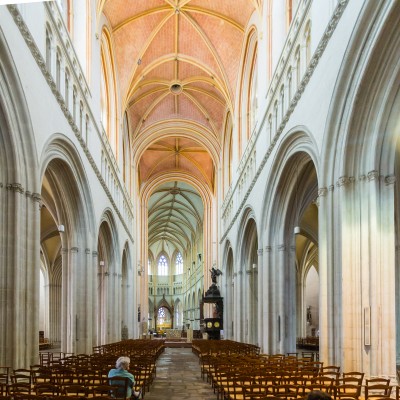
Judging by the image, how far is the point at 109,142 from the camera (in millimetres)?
30297

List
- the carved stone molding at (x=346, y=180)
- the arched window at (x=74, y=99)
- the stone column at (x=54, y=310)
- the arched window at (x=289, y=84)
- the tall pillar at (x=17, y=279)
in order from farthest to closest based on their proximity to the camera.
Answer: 1. the stone column at (x=54, y=310)
2. the arched window at (x=74, y=99)
3. the arched window at (x=289, y=84)
4. the carved stone molding at (x=346, y=180)
5. the tall pillar at (x=17, y=279)

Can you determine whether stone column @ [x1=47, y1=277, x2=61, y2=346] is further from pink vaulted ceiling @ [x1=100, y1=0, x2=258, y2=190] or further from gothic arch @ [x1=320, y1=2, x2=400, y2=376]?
gothic arch @ [x1=320, y1=2, x2=400, y2=376]

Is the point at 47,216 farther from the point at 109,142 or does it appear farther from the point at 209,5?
the point at 209,5

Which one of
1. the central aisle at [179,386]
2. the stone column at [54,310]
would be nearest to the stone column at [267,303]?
the central aisle at [179,386]

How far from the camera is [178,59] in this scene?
111ft

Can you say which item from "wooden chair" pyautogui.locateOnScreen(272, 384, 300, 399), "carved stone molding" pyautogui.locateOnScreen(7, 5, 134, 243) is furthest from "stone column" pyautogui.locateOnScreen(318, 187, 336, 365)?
"carved stone molding" pyautogui.locateOnScreen(7, 5, 134, 243)

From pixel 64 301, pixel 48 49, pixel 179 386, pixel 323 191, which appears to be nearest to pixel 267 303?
pixel 179 386

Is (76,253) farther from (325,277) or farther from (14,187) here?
(325,277)

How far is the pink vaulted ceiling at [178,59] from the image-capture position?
28.7 metres

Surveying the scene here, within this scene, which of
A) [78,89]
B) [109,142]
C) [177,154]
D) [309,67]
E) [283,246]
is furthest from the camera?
[177,154]

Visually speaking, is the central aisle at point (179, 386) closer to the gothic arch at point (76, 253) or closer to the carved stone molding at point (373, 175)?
the gothic arch at point (76, 253)

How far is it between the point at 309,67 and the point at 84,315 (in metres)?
13.3

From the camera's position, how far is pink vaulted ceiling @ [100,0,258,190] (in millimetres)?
28703

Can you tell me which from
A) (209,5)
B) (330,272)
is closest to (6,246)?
(330,272)
